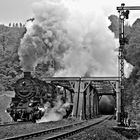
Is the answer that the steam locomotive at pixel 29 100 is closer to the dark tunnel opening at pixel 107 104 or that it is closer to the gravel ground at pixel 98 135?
the gravel ground at pixel 98 135

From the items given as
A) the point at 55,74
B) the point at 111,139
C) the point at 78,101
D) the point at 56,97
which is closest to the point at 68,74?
the point at 55,74

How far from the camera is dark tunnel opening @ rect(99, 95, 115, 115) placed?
54963 mm

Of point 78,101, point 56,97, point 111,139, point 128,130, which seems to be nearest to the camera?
point 111,139

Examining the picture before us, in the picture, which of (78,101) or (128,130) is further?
(78,101)

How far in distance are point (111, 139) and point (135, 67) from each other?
3409 centimetres

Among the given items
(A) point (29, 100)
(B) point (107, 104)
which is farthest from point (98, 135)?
(B) point (107, 104)

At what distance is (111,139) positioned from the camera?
12688 millimetres

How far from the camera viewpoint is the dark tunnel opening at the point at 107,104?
180ft

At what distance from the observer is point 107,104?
55.8 m

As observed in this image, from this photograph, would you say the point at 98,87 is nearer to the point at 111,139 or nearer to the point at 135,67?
the point at 135,67

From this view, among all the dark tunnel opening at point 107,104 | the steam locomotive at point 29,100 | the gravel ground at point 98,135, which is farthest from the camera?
the dark tunnel opening at point 107,104

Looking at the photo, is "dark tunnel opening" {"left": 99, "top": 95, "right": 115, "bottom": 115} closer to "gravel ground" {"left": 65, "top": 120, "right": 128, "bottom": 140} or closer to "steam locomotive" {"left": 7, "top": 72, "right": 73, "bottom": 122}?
"steam locomotive" {"left": 7, "top": 72, "right": 73, "bottom": 122}

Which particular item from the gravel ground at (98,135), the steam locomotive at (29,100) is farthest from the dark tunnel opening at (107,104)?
the gravel ground at (98,135)

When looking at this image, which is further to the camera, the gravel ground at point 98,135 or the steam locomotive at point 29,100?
the steam locomotive at point 29,100
